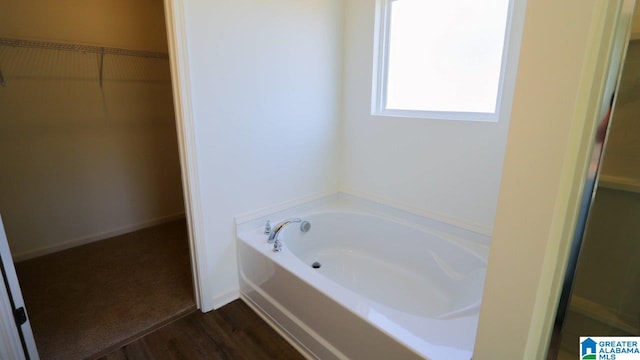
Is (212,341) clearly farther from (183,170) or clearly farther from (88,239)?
(88,239)

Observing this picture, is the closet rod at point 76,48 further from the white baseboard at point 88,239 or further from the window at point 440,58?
the window at point 440,58

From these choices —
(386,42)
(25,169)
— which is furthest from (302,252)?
(25,169)

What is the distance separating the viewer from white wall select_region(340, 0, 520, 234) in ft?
5.94

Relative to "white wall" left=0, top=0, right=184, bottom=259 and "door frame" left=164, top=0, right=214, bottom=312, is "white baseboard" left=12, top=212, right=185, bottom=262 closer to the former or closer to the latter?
"white wall" left=0, top=0, right=184, bottom=259

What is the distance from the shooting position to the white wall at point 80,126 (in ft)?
7.34

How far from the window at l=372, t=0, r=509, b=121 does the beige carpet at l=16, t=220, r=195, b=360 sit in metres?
2.03

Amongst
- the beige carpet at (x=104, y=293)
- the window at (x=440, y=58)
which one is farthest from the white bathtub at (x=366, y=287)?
the window at (x=440, y=58)

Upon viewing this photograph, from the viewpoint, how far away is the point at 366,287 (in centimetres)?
207

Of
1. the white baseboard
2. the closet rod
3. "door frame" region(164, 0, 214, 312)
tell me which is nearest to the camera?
"door frame" region(164, 0, 214, 312)

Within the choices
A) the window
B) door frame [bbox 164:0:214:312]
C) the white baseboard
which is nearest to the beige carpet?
the white baseboard

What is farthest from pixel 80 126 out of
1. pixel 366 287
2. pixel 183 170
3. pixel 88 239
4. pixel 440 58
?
pixel 440 58

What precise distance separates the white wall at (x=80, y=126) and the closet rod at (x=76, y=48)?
1.4 inches

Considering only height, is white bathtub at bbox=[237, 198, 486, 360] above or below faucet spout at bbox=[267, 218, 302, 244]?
below

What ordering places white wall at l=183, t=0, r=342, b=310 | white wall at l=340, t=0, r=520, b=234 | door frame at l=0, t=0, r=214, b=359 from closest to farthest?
door frame at l=0, t=0, r=214, b=359 < white wall at l=183, t=0, r=342, b=310 < white wall at l=340, t=0, r=520, b=234
